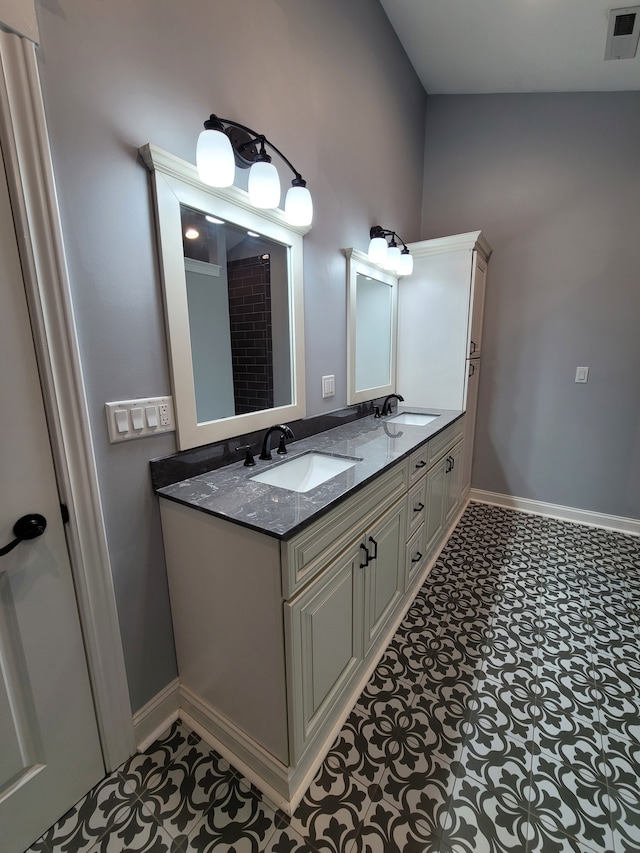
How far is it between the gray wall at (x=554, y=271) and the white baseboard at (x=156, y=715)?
9.00 ft

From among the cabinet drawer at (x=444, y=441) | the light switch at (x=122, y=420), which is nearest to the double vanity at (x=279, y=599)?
the light switch at (x=122, y=420)

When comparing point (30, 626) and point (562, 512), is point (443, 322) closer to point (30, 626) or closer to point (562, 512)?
point (562, 512)

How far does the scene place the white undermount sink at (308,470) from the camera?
1.52 meters

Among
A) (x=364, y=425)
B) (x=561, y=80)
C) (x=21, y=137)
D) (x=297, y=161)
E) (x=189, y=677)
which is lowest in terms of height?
(x=189, y=677)

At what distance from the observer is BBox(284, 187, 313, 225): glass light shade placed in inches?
58.7

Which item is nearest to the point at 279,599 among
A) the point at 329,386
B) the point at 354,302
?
the point at 329,386

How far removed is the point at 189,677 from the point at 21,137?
5.46ft

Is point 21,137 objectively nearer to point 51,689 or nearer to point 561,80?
point 51,689

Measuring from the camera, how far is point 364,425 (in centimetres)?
221

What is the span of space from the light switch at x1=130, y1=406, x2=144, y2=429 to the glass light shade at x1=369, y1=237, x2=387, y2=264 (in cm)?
170

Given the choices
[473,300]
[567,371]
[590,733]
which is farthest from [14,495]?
[567,371]

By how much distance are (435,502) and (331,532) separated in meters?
1.23

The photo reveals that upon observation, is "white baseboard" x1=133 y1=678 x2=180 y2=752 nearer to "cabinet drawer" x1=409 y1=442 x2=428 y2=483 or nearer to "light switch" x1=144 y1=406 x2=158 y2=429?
"light switch" x1=144 y1=406 x2=158 y2=429

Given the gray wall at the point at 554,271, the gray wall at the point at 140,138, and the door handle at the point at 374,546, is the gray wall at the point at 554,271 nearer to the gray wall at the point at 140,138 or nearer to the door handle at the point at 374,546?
the gray wall at the point at 140,138
